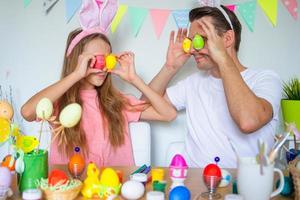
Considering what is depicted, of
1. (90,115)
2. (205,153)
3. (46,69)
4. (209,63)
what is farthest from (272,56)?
(46,69)

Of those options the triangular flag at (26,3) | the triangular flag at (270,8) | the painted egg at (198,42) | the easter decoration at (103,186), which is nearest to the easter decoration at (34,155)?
the easter decoration at (103,186)

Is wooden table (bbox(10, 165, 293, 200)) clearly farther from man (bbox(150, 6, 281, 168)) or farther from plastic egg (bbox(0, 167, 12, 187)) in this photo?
man (bbox(150, 6, 281, 168))

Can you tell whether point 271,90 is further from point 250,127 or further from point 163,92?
point 163,92

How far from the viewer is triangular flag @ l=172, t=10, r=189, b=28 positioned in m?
1.98

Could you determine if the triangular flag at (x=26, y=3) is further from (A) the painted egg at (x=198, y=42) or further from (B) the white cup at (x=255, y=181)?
(B) the white cup at (x=255, y=181)

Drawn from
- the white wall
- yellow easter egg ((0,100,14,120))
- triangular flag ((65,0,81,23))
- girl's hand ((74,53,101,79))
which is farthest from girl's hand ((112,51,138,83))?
yellow easter egg ((0,100,14,120))

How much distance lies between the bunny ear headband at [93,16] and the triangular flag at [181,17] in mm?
393

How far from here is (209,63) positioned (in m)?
1.67

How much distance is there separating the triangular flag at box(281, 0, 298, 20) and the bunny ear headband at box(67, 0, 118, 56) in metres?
0.88

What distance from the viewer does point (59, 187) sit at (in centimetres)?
96

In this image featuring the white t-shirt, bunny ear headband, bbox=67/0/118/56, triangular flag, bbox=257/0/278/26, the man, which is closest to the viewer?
the man

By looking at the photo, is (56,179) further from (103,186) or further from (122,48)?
(122,48)

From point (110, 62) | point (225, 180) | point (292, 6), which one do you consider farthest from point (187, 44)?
point (225, 180)

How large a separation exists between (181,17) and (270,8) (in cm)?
44
